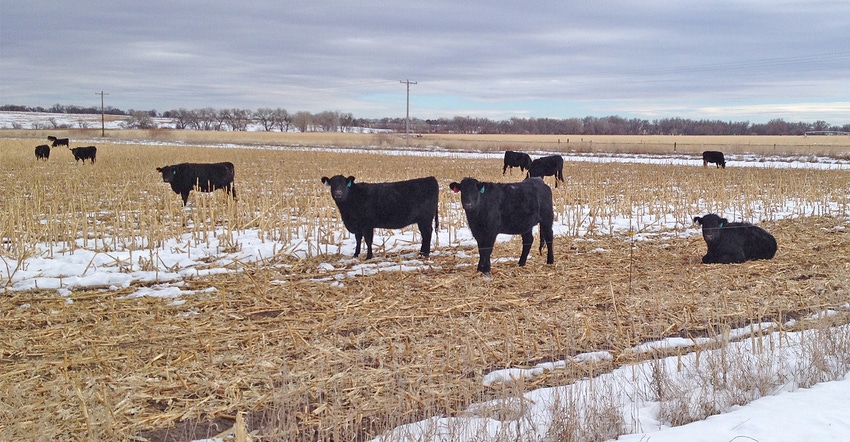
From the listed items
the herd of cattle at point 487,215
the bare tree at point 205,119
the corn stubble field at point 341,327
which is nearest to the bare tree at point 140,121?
the bare tree at point 205,119

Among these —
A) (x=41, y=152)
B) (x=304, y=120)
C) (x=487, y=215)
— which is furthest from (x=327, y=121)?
(x=487, y=215)

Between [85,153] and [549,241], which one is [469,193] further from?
[85,153]

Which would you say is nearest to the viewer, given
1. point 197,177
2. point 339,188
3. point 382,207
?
point 339,188

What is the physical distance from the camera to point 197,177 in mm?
16391

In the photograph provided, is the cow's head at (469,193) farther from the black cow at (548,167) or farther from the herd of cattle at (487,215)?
the black cow at (548,167)

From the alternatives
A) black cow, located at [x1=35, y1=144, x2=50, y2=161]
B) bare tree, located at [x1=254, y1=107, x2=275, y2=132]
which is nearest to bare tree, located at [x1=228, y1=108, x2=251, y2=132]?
bare tree, located at [x1=254, y1=107, x2=275, y2=132]

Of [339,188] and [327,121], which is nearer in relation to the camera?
[339,188]

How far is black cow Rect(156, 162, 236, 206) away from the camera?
16.4m

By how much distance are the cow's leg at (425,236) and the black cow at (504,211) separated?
3.24 feet

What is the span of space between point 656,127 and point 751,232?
97.3 m

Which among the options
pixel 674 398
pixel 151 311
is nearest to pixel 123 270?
pixel 151 311

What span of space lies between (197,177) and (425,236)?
848 centimetres

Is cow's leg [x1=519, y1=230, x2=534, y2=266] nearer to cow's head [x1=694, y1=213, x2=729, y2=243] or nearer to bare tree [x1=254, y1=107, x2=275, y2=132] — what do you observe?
cow's head [x1=694, y1=213, x2=729, y2=243]

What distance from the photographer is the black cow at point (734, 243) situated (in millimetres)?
9719
